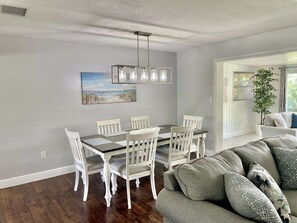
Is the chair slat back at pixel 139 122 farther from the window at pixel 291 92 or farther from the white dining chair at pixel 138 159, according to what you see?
the window at pixel 291 92

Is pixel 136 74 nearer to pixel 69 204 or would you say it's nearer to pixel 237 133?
pixel 69 204

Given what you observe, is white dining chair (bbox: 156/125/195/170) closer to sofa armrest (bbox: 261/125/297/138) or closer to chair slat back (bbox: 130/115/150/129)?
chair slat back (bbox: 130/115/150/129)

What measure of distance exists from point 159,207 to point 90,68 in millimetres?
3247

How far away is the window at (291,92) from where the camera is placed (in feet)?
23.3

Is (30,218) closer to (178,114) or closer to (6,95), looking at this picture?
(6,95)

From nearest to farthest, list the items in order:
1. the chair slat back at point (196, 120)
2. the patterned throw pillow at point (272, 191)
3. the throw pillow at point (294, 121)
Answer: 1. the patterned throw pillow at point (272, 191)
2. the chair slat back at point (196, 120)
3. the throw pillow at point (294, 121)

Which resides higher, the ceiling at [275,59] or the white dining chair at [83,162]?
the ceiling at [275,59]

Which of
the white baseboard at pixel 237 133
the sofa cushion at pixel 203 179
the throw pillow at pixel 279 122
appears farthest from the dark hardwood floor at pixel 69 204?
the white baseboard at pixel 237 133

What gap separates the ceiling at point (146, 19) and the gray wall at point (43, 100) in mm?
268

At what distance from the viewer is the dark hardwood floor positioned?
266 centimetres

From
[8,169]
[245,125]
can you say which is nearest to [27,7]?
[8,169]

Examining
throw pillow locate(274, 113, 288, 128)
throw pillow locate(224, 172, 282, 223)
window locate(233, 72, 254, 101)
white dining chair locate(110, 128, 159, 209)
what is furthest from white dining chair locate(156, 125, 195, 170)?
window locate(233, 72, 254, 101)

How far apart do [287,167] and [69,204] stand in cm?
261

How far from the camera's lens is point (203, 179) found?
162 centimetres
